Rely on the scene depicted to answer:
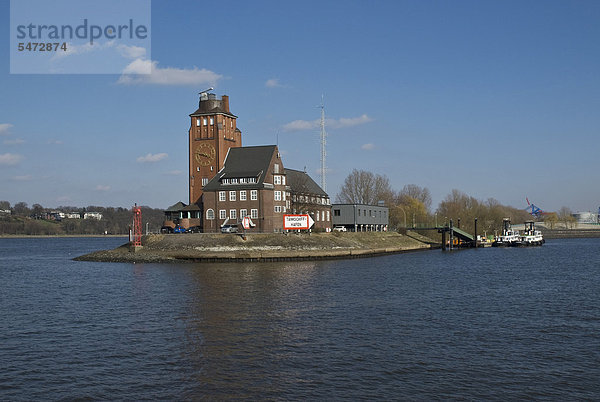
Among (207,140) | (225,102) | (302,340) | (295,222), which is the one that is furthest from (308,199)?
(302,340)

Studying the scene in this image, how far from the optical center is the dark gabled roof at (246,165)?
89938mm

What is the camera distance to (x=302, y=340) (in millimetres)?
27578

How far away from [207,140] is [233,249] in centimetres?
2631

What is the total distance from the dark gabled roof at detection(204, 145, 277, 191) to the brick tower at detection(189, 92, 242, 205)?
225cm

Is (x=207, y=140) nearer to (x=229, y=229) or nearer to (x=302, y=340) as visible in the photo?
(x=229, y=229)

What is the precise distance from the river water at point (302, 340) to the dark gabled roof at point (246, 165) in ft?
130

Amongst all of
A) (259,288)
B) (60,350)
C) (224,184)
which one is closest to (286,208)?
(224,184)

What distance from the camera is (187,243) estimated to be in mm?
81062

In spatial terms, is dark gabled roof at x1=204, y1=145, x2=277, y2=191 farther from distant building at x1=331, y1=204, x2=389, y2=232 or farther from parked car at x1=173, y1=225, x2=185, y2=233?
distant building at x1=331, y1=204, x2=389, y2=232

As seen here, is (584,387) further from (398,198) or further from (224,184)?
(398,198)

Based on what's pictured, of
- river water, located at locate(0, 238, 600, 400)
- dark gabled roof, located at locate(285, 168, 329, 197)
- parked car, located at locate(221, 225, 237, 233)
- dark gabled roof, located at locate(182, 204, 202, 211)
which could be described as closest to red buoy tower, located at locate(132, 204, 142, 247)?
dark gabled roof, located at locate(182, 204, 202, 211)

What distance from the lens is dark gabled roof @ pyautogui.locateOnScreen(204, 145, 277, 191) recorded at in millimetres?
89938

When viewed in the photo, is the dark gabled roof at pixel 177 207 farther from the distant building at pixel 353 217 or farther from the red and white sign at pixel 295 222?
the distant building at pixel 353 217

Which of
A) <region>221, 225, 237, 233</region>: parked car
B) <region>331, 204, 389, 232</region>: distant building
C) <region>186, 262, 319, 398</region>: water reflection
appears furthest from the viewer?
<region>331, 204, 389, 232</region>: distant building
